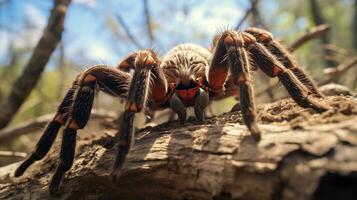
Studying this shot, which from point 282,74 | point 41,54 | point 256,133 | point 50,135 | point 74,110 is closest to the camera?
point 256,133

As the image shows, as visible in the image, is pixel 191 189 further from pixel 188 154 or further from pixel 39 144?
pixel 39 144

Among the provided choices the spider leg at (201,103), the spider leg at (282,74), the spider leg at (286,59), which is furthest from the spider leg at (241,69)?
the spider leg at (286,59)

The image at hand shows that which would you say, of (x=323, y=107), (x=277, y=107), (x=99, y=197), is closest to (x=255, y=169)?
(x=323, y=107)

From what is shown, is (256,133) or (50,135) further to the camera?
(50,135)

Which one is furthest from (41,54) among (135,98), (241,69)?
(241,69)

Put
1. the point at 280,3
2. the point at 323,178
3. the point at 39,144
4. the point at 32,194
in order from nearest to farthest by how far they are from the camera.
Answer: the point at 323,178, the point at 32,194, the point at 39,144, the point at 280,3

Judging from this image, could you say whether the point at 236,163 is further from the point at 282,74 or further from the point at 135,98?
the point at 282,74

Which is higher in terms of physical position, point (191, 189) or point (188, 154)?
point (188, 154)
